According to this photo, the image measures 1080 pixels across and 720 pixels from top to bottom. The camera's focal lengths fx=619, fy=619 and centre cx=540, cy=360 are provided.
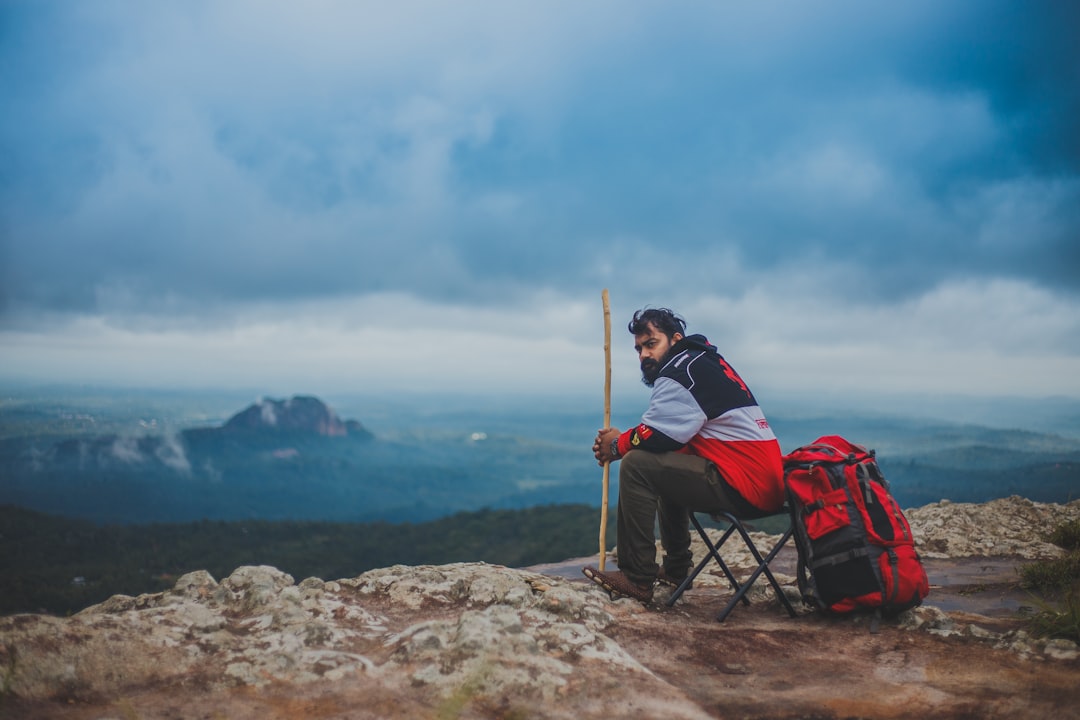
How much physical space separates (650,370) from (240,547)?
360 ft

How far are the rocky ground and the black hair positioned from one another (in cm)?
278

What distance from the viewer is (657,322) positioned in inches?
261

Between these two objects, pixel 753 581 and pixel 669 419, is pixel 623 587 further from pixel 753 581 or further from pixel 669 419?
pixel 669 419

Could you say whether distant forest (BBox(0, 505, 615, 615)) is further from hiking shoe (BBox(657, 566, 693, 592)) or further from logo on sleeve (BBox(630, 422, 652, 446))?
logo on sleeve (BBox(630, 422, 652, 446))

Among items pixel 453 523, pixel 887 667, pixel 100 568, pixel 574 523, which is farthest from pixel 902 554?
pixel 453 523

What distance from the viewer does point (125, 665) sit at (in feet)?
13.9

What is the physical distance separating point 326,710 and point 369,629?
1.44 metres

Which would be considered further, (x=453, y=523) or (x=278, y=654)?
(x=453, y=523)

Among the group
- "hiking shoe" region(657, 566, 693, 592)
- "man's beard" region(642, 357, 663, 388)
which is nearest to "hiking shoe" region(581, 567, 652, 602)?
"hiking shoe" region(657, 566, 693, 592)

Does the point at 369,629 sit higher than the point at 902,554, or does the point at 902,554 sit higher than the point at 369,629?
the point at 902,554

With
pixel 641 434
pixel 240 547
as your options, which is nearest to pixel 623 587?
pixel 641 434

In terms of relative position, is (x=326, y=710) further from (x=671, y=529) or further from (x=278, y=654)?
(x=671, y=529)

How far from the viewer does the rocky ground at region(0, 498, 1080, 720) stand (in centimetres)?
396

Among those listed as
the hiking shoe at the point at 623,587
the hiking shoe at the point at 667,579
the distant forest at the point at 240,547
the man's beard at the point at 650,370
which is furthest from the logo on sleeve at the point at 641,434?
the distant forest at the point at 240,547
